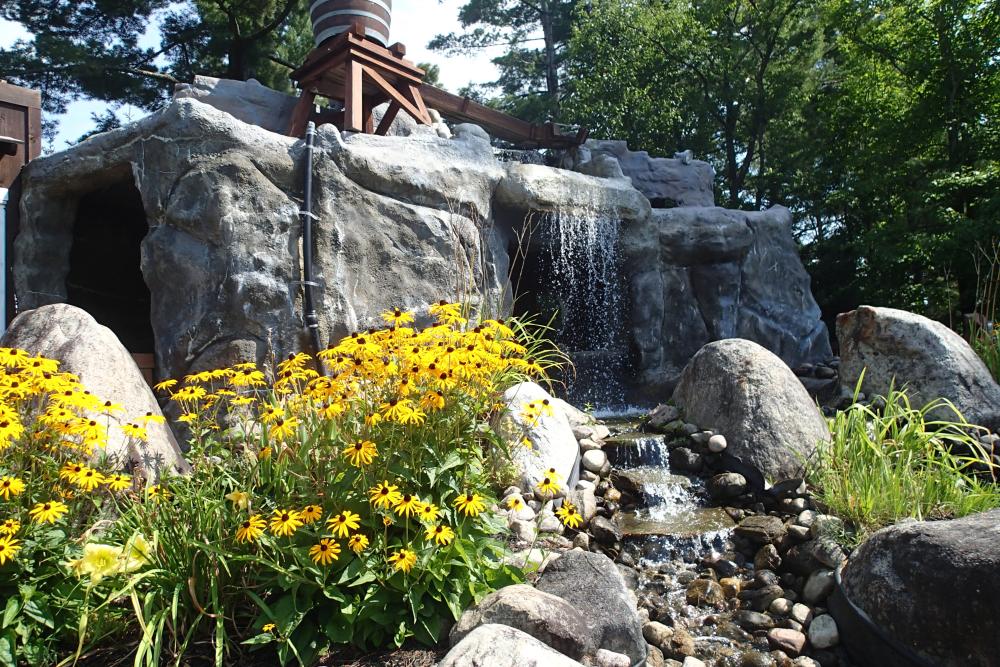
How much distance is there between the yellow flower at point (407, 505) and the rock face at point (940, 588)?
187cm

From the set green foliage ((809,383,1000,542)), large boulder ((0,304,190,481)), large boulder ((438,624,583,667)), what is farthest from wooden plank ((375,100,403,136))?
large boulder ((438,624,583,667))

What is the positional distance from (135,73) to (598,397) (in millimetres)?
11054

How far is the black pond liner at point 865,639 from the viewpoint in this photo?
8.83ft

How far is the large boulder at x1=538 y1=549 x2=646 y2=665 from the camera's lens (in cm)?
253

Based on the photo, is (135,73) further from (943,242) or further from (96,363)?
(943,242)

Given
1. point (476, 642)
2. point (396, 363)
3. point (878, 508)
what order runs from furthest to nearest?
point (878, 508)
point (396, 363)
point (476, 642)

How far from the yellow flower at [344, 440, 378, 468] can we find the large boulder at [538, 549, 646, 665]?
2.82 ft

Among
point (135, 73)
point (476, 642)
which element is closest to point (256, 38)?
point (135, 73)

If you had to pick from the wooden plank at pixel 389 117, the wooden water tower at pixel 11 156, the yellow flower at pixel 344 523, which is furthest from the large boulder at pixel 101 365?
the wooden plank at pixel 389 117

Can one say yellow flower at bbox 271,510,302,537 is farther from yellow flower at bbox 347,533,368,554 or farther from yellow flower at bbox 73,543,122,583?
yellow flower at bbox 73,543,122,583

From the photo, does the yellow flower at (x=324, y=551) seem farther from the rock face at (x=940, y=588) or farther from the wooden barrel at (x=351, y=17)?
the wooden barrel at (x=351, y=17)

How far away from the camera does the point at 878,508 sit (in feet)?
11.5

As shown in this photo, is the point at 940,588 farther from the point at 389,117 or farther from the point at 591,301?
the point at 389,117

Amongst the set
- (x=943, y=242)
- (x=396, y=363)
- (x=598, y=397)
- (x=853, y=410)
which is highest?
(x=943, y=242)
